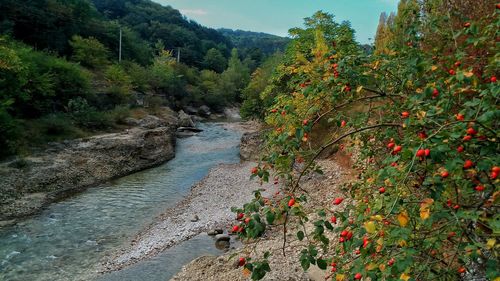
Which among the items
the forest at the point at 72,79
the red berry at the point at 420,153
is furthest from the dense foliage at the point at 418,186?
the forest at the point at 72,79

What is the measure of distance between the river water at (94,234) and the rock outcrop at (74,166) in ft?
3.47

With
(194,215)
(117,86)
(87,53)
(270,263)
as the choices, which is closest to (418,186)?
(270,263)

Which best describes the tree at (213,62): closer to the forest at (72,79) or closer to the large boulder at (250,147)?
the forest at (72,79)

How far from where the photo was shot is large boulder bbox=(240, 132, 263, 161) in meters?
26.9

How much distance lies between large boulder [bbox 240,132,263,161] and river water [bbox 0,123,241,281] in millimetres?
5308

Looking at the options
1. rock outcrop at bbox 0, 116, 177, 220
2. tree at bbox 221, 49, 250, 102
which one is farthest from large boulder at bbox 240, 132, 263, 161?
tree at bbox 221, 49, 250, 102

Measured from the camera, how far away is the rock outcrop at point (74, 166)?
56.4ft

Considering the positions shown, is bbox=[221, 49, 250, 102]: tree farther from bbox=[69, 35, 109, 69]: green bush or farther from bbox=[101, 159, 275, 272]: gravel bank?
bbox=[101, 159, 275, 272]: gravel bank

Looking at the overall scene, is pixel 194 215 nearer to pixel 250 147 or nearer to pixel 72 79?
pixel 250 147

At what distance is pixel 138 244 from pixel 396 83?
36.7ft

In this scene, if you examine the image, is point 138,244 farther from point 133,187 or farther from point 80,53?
point 80,53

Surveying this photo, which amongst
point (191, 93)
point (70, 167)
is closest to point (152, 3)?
point (191, 93)

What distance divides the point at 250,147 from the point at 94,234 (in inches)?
635

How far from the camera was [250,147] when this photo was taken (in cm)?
2844
